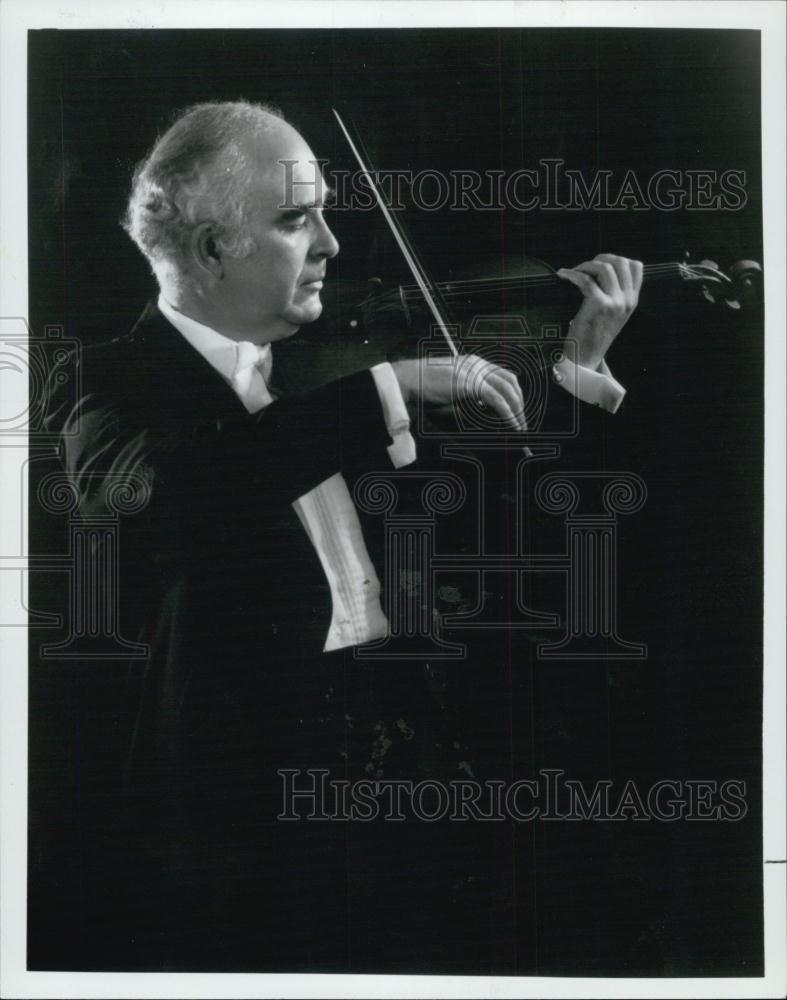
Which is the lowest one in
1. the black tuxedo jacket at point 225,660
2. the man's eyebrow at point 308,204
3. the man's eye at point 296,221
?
the black tuxedo jacket at point 225,660

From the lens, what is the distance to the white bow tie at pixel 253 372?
1.94 m

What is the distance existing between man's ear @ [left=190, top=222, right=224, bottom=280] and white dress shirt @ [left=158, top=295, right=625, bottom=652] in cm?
12

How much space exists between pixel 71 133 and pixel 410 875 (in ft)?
5.84

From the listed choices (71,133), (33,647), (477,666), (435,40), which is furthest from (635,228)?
(33,647)

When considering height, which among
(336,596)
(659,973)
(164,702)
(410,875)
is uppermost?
(336,596)

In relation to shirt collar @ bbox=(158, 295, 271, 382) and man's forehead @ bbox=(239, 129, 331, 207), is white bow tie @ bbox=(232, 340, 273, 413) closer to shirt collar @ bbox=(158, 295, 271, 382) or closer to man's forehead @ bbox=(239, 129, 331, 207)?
shirt collar @ bbox=(158, 295, 271, 382)

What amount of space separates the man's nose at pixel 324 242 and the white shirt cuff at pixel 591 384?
539 mm

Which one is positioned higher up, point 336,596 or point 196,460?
point 196,460

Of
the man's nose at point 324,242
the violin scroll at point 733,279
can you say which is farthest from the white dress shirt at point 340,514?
the violin scroll at point 733,279

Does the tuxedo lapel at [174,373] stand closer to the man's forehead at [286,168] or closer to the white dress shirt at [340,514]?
the white dress shirt at [340,514]

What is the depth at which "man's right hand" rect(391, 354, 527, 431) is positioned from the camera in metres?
1.93

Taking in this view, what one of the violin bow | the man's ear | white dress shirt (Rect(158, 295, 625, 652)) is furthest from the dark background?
white dress shirt (Rect(158, 295, 625, 652))

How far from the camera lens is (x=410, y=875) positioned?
1.95m

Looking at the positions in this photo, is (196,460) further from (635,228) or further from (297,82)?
(635,228)
